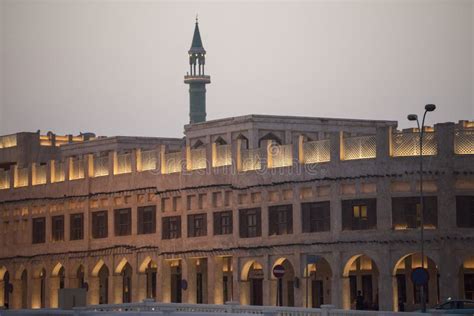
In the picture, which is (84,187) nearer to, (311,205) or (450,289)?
(311,205)

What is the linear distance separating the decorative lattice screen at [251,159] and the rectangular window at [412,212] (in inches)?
409

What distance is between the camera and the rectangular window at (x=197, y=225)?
8200 cm

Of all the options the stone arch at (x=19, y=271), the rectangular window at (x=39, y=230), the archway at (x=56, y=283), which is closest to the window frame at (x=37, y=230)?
the rectangular window at (x=39, y=230)

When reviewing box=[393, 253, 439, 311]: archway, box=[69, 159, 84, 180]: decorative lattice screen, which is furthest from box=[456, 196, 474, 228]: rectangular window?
box=[69, 159, 84, 180]: decorative lattice screen

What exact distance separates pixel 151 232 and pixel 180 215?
3.42 m

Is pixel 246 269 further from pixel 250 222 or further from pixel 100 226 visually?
pixel 100 226

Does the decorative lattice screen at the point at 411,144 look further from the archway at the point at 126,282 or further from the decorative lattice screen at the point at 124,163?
the archway at the point at 126,282

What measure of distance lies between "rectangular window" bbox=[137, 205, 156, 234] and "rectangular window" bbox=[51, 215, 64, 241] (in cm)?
880

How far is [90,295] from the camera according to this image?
9038cm

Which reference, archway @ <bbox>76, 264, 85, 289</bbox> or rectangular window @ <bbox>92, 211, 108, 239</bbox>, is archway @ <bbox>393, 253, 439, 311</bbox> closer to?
rectangular window @ <bbox>92, 211, 108, 239</bbox>

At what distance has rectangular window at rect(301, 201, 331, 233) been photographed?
2918 inches

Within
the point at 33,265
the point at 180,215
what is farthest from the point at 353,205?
the point at 33,265

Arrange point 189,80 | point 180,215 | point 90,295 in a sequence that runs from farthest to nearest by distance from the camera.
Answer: point 189,80
point 90,295
point 180,215

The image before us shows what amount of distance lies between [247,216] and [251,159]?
3.30m
